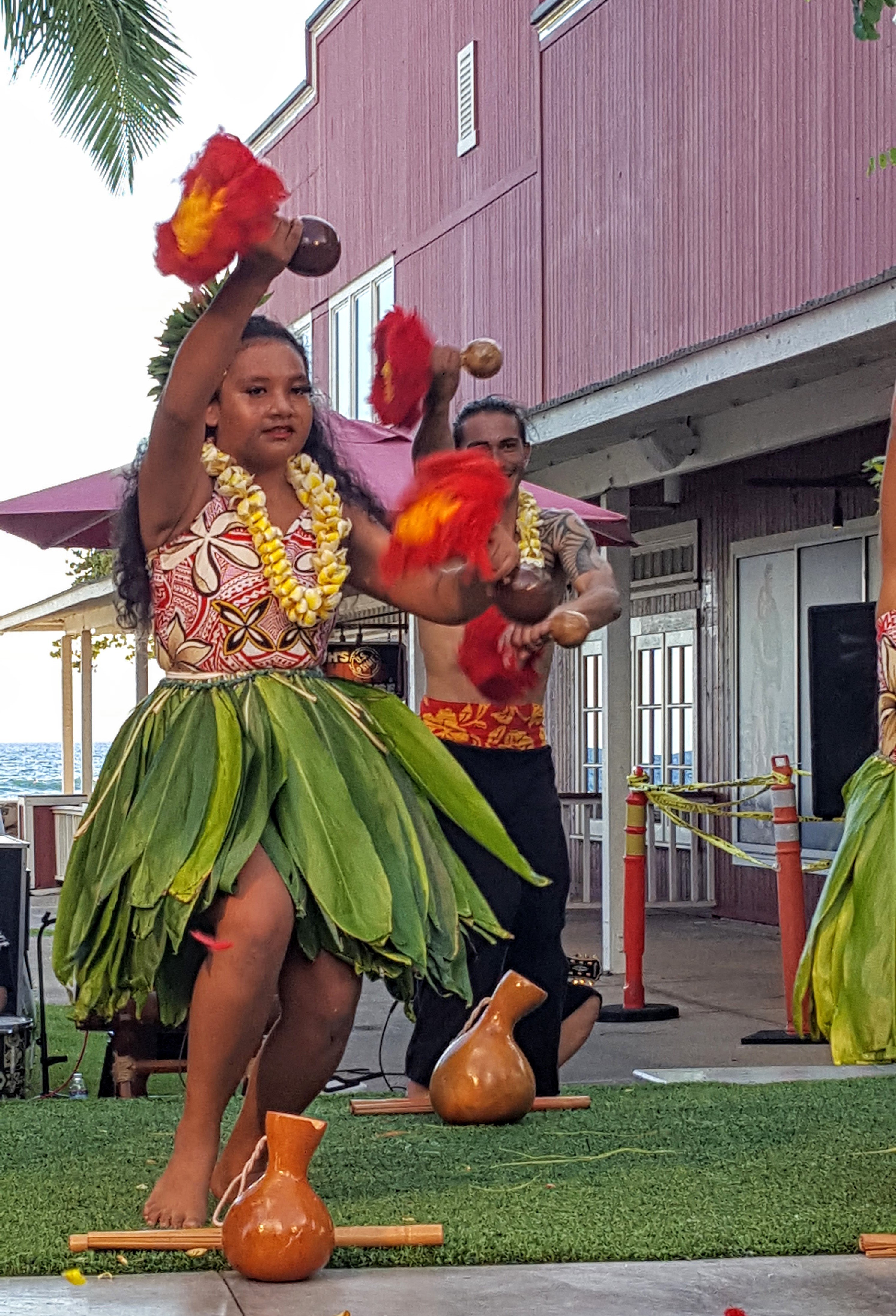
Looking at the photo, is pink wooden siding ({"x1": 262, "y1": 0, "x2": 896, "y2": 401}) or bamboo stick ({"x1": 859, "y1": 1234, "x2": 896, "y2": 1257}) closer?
bamboo stick ({"x1": 859, "y1": 1234, "x2": 896, "y2": 1257})

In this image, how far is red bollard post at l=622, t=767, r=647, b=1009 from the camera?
797cm

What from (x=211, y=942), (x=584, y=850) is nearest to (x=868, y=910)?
(x=211, y=942)

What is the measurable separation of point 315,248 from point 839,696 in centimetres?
398

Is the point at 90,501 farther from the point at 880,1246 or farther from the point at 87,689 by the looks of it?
the point at 87,689

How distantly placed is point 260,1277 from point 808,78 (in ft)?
22.5

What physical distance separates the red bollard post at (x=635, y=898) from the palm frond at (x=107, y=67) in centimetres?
415

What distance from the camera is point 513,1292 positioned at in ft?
8.91

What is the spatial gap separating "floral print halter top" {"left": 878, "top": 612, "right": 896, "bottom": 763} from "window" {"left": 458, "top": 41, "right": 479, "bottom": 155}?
34.8ft

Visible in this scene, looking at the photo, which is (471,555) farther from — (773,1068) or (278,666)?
(773,1068)

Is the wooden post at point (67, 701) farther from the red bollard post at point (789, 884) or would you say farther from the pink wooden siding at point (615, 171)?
the red bollard post at point (789, 884)

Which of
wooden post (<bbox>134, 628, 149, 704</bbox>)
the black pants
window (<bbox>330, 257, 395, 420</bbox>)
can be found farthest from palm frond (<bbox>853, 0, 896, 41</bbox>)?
wooden post (<bbox>134, 628, 149, 704</bbox>)

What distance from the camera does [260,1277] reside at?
2.75 meters

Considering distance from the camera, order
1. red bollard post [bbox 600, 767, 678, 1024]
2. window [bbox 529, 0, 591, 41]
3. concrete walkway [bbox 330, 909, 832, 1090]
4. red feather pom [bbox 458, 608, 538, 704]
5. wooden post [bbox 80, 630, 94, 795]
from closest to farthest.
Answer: red feather pom [bbox 458, 608, 538, 704] → concrete walkway [bbox 330, 909, 832, 1090] → red bollard post [bbox 600, 767, 678, 1024] → window [bbox 529, 0, 591, 41] → wooden post [bbox 80, 630, 94, 795]

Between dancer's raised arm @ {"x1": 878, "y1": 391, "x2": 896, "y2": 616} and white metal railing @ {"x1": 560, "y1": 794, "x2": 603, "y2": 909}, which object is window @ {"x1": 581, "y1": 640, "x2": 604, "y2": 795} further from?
dancer's raised arm @ {"x1": 878, "y1": 391, "x2": 896, "y2": 616}
